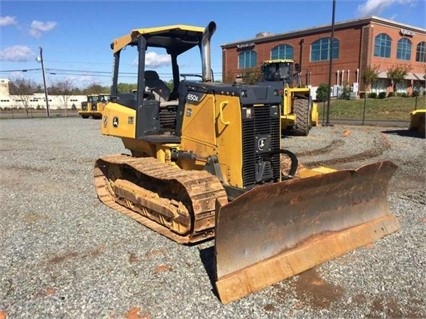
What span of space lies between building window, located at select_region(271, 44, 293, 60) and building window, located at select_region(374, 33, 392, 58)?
1091cm

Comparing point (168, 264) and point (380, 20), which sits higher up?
point (380, 20)

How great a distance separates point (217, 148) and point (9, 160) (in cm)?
941

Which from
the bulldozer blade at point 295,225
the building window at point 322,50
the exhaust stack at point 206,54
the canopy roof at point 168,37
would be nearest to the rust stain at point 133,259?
the bulldozer blade at point 295,225

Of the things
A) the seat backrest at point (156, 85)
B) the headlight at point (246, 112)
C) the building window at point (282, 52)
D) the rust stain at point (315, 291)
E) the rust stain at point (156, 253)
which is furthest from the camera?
the building window at point (282, 52)

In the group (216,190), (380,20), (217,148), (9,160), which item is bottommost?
(9,160)

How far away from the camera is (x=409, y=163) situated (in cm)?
1076

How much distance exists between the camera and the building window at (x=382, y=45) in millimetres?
47906

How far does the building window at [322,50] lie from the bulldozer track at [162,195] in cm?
4657

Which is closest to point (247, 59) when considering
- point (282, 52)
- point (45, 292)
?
point (282, 52)

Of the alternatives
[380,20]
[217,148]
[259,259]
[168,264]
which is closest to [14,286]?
[168,264]

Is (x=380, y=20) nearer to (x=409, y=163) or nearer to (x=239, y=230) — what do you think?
(x=409, y=163)

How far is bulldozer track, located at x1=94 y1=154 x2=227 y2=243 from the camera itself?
4.84 meters

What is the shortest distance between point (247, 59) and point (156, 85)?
180ft

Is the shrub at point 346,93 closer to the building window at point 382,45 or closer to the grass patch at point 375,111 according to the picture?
the building window at point 382,45
